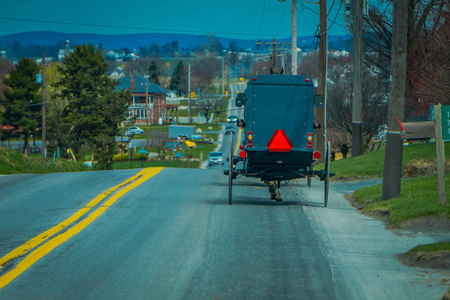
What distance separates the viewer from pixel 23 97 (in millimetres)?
73938

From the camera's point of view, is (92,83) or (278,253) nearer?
(278,253)

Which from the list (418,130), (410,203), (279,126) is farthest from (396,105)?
(279,126)

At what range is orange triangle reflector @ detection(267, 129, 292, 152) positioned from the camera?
13851 millimetres

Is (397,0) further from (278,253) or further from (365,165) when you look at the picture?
(365,165)

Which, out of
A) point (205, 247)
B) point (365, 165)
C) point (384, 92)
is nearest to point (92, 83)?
point (384, 92)

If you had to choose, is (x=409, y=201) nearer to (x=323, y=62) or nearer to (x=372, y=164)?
(x=372, y=164)

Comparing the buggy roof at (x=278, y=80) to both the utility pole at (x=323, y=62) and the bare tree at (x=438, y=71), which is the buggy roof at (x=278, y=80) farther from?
the utility pole at (x=323, y=62)

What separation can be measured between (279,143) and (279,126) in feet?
1.40

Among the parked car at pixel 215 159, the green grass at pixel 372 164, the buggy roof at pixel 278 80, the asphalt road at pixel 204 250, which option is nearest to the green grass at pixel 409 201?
the asphalt road at pixel 204 250

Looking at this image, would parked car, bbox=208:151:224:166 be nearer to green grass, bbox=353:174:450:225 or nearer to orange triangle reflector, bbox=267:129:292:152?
green grass, bbox=353:174:450:225

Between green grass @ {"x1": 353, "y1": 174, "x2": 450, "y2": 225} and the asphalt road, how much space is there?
494 millimetres

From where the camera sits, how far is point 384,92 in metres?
43.1

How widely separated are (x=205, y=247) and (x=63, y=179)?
33.6 ft

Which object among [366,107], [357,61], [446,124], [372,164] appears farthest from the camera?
[366,107]
